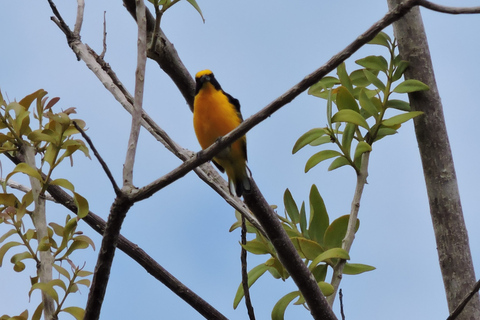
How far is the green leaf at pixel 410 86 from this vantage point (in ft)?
8.78

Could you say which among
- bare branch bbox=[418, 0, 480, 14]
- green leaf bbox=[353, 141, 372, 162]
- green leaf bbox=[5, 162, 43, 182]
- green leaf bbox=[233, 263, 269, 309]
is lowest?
green leaf bbox=[233, 263, 269, 309]

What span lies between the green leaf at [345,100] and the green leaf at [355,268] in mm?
696

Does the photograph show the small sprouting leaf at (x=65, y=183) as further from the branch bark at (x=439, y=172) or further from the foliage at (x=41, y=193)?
the branch bark at (x=439, y=172)

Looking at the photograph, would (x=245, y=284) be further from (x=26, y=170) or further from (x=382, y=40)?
(x=382, y=40)

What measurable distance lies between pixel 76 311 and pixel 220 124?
1111mm

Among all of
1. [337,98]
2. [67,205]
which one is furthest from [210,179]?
[337,98]

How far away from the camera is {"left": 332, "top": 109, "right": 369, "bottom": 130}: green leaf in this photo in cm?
259

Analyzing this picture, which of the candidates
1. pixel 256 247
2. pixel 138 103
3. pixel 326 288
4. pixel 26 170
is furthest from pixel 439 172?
pixel 26 170

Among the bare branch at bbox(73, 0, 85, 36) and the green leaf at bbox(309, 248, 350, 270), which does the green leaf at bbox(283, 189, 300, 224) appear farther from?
the bare branch at bbox(73, 0, 85, 36)

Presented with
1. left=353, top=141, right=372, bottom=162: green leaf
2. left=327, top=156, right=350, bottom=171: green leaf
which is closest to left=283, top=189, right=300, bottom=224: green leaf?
left=327, top=156, right=350, bottom=171: green leaf

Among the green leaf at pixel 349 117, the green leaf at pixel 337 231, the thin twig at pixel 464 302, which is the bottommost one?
the thin twig at pixel 464 302

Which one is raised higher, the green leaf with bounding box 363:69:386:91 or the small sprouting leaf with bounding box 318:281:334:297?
the green leaf with bounding box 363:69:386:91

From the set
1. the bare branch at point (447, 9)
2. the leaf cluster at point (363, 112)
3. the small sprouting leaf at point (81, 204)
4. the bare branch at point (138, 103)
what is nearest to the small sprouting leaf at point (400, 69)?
the leaf cluster at point (363, 112)

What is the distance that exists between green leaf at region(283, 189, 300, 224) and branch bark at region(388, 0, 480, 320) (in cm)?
59
